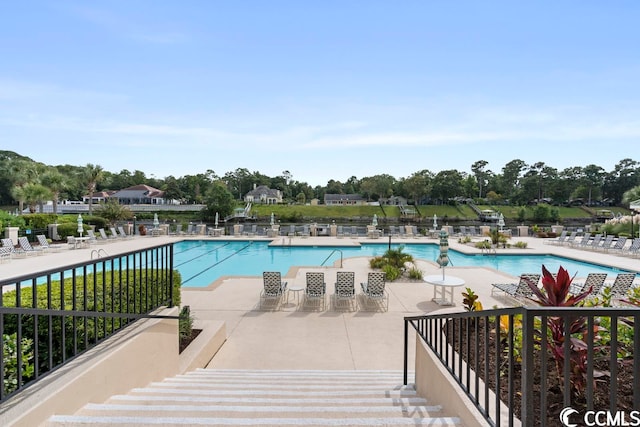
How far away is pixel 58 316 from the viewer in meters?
2.99

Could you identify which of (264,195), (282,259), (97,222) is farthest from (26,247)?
(264,195)

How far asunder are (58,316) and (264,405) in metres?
1.96

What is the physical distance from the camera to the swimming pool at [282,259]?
46.4ft

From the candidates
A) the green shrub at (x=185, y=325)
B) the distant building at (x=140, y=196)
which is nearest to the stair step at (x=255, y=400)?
the green shrub at (x=185, y=325)

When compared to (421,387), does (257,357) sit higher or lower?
lower

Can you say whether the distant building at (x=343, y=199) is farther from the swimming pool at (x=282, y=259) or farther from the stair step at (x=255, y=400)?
the stair step at (x=255, y=400)

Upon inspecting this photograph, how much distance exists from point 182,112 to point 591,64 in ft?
72.5

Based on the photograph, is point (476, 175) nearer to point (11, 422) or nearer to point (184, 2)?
point (184, 2)

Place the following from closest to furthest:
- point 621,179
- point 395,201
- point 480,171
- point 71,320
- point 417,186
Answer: point 71,320
point 417,186
point 621,179
point 395,201
point 480,171

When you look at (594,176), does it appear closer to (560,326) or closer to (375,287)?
(375,287)

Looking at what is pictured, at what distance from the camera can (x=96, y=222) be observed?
23672 millimetres

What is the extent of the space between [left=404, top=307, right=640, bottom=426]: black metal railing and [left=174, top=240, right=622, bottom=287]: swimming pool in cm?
1100

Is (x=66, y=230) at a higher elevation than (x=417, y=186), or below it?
below

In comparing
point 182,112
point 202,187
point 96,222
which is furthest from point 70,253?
point 202,187
